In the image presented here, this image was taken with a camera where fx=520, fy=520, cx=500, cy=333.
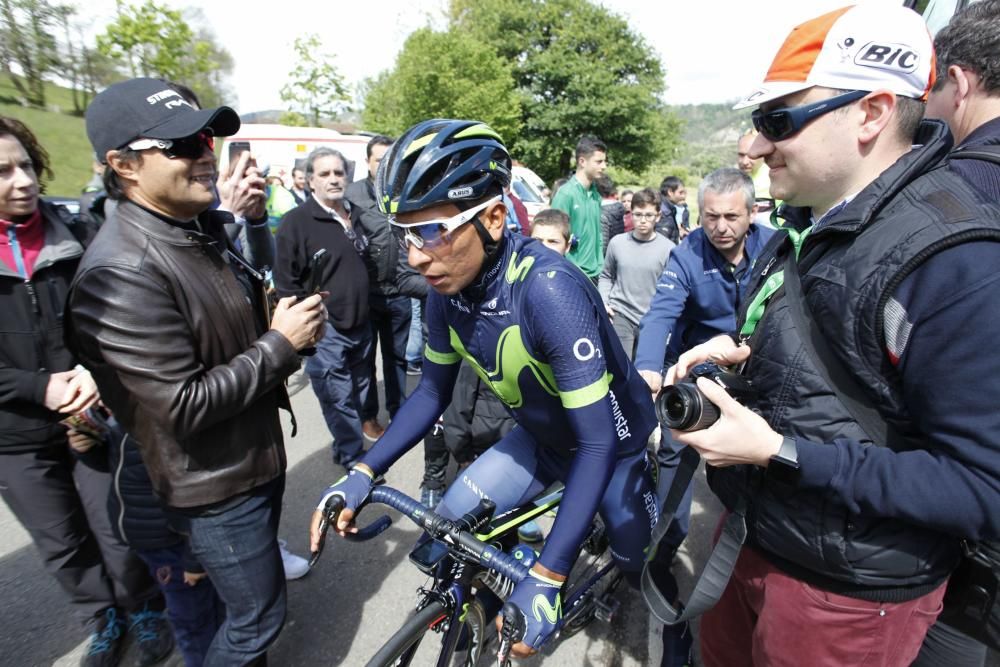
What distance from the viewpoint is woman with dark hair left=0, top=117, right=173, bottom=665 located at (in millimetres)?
2221

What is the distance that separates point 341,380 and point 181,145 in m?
2.61

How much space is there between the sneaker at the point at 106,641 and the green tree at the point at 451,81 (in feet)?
86.3

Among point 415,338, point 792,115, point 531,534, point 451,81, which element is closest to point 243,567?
point 531,534

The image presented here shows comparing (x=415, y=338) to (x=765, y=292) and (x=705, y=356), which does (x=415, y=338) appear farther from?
(x=765, y=292)

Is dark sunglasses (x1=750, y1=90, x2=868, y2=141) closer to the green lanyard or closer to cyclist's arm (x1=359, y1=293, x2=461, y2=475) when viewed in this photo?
the green lanyard

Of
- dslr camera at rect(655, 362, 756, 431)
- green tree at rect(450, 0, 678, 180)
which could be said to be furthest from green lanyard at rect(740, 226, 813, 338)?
green tree at rect(450, 0, 678, 180)

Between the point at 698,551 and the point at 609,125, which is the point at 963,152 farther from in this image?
the point at 609,125

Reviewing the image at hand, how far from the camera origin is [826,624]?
4.50 ft

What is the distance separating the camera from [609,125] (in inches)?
1275

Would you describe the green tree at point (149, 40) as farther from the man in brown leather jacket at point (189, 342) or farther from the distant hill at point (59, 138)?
the man in brown leather jacket at point (189, 342)

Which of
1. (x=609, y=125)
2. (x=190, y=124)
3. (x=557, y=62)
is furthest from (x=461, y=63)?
(x=190, y=124)

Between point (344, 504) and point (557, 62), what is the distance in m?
34.7

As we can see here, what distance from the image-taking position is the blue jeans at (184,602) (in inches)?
87.2

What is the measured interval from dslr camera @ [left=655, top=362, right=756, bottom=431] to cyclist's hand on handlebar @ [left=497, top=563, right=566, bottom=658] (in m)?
0.67
